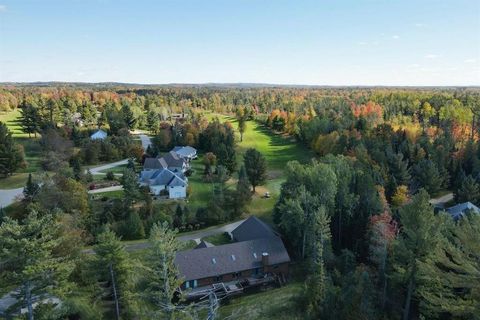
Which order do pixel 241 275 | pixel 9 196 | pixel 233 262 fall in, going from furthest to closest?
pixel 9 196 → pixel 241 275 → pixel 233 262

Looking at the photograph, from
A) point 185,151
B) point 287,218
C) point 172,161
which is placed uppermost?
point 287,218

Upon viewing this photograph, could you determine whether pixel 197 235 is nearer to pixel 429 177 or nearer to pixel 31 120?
pixel 429 177

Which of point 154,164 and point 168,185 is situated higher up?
point 154,164

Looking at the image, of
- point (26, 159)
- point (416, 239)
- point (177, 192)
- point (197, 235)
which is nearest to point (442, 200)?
point (197, 235)

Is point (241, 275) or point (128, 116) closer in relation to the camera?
point (241, 275)

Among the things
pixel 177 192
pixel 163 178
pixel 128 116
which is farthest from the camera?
pixel 128 116

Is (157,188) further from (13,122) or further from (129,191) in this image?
(13,122)

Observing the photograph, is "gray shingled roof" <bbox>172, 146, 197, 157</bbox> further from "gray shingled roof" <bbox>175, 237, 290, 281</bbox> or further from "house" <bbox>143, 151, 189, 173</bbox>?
"gray shingled roof" <bbox>175, 237, 290, 281</bbox>

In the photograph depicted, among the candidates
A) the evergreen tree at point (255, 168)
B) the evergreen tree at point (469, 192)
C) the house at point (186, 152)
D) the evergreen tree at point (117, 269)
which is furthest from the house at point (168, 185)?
the evergreen tree at point (469, 192)
